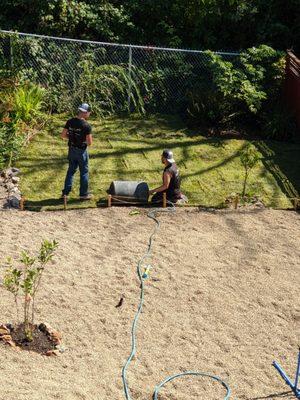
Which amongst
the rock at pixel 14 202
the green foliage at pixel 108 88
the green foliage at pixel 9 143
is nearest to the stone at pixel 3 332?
the rock at pixel 14 202

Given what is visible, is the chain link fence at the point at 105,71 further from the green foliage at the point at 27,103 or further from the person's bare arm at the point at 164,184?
the person's bare arm at the point at 164,184

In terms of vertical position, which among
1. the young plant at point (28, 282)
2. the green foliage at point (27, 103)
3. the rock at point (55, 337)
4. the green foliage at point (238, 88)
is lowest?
the rock at point (55, 337)

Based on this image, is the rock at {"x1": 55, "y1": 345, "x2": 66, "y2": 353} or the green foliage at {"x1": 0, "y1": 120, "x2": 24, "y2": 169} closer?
the rock at {"x1": 55, "y1": 345, "x2": 66, "y2": 353}

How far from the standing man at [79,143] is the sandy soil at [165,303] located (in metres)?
0.69

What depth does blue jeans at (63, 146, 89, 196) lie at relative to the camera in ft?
40.8

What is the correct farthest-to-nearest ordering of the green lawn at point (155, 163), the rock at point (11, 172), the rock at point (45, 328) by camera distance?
1. the green lawn at point (155, 163)
2. the rock at point (11, 172)
3. the rock at point (45, 328)

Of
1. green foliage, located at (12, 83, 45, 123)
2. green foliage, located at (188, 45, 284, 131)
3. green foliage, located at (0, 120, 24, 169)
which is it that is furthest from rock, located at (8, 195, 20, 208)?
green foliage, located at (188, 45, 284, 131)

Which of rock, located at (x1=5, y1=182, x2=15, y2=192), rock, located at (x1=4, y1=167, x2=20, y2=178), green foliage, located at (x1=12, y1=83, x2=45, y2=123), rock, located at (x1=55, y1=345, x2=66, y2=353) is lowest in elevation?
rock, located at (x1=55, y1=345, x2=66, y2=353)

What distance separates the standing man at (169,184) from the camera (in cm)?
1253

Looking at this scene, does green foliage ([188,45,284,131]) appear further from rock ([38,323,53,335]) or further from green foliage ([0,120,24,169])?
rock ([38,323,53,335])

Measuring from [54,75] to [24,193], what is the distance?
4.37 m

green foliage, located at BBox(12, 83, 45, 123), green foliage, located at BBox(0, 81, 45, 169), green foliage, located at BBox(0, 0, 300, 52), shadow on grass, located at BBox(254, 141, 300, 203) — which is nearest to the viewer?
green foliage, located at BBox(0, 81, 45, 169)

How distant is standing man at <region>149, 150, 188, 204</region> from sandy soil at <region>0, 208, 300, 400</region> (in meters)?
0.38

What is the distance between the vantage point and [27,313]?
8.95m
